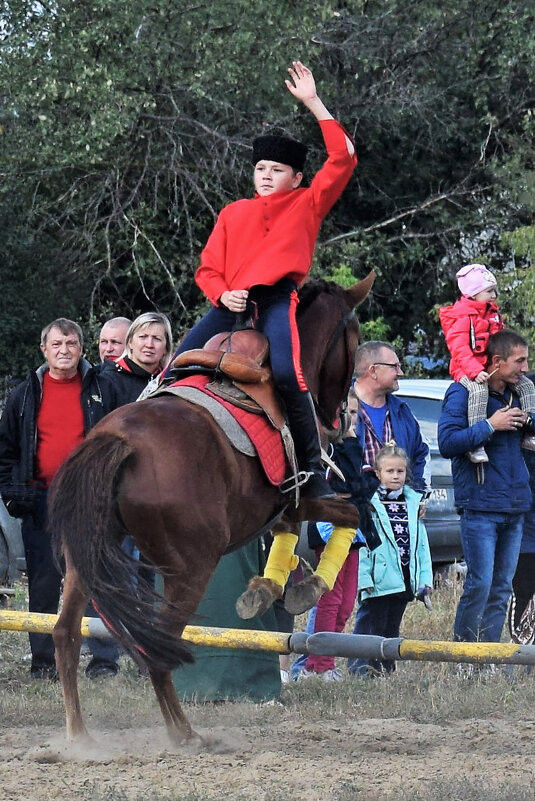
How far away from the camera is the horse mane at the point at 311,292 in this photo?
6312 millimetres

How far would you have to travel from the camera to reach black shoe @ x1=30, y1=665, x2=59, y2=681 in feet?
25.0

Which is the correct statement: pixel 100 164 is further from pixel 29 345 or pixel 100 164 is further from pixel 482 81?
pixel 482 81

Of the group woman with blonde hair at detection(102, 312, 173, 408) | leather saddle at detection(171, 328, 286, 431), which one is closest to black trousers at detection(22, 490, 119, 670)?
woman with blonde hair at detection(102, 312, 173, 408)

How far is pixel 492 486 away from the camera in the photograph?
7.40m

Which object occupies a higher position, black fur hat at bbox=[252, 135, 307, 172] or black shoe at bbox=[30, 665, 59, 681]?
black fur hat at bbox=[252, 135, 307, 172]

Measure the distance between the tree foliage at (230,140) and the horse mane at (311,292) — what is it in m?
10.1

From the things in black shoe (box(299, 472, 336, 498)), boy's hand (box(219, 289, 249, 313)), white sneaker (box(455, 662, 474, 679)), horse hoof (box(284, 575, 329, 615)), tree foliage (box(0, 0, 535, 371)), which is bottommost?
white sneaker (box(455, 662, 474, 679))

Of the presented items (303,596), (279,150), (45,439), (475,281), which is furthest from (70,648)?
(475,281)

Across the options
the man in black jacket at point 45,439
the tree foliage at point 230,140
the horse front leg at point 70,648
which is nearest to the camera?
the horse front leg at point 70,648

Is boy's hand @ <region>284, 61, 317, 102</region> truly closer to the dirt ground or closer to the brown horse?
the brown horse

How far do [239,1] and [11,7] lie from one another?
9.96ft

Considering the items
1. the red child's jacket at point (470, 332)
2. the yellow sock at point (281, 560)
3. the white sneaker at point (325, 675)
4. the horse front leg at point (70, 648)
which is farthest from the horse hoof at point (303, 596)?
the red child's jacket at point (470, 332)

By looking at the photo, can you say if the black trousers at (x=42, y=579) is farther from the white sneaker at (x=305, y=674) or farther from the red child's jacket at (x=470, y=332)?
the red child's jacket at (x=470, y=332)

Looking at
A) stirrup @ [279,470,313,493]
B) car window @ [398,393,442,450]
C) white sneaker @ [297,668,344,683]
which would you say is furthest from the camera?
car window @ [398,393,442,450]
